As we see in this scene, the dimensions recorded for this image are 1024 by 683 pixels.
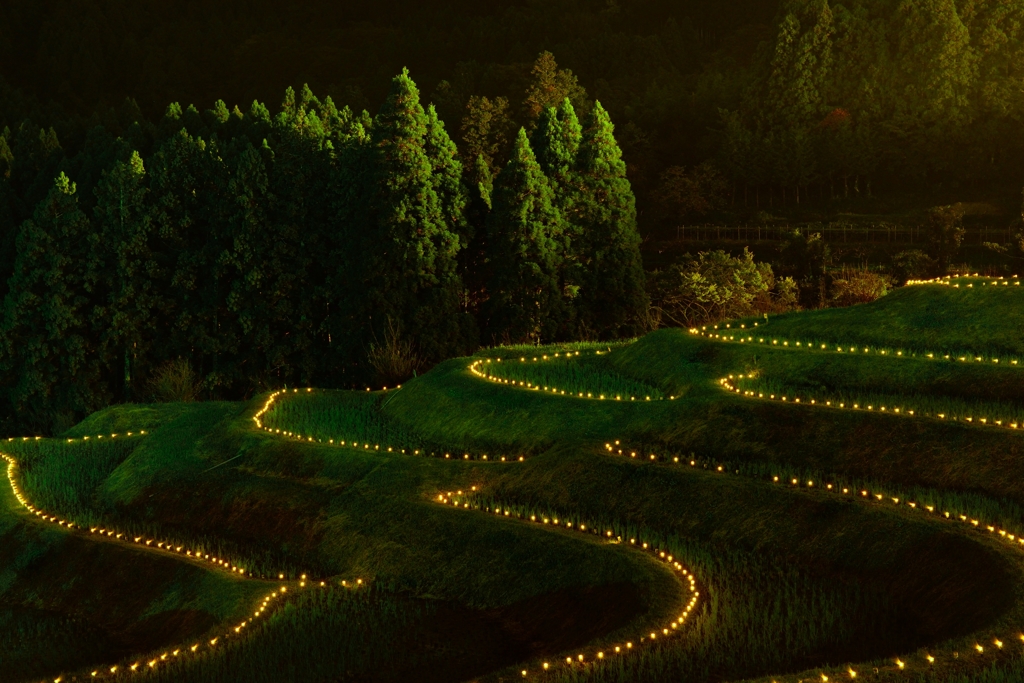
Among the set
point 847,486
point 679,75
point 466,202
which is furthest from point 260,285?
point 679,75

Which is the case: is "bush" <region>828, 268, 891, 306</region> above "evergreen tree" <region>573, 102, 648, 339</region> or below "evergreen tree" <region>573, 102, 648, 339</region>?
below

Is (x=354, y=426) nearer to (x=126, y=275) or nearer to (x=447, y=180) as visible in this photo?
(x=447, y=180)

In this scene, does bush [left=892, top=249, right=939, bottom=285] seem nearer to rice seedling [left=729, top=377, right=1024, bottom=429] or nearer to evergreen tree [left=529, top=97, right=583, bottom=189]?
evergreen tree [left=529, top=97, right=583, bottom=189]

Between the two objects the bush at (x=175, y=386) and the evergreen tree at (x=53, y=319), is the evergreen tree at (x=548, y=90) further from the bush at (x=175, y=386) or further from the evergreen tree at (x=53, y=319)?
the bush at (x=175, y=386)

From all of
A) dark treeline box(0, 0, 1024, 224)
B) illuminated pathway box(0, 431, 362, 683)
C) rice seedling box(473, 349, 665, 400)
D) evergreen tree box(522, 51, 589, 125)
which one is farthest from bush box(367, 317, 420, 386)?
evergreen tree box(522, 51, 589, 125)

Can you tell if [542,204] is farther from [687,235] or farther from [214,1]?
[214,1]

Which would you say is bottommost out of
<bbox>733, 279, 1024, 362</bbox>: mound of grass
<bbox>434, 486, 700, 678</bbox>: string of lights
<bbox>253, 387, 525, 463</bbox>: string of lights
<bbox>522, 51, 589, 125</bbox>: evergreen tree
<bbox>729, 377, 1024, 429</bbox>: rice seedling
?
<bbox>434, 486, 700, 678</bbox>: string of lights
